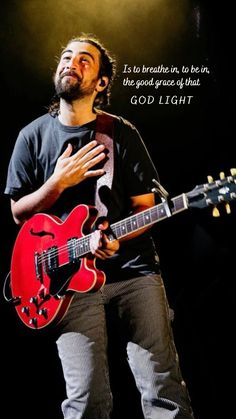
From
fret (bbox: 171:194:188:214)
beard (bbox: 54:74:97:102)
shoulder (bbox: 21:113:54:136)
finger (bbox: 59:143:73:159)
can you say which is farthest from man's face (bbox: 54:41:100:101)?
fret (bbox: 171:194:188:214)

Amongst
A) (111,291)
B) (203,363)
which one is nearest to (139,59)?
(111,291)

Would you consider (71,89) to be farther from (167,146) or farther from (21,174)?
(167,146)

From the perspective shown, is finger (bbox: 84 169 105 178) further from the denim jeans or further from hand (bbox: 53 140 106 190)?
the denim jeans

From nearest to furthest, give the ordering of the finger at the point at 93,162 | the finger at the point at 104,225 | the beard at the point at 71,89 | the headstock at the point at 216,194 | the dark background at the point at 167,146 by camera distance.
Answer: the headstock at the point at 216,194
the finger at the point at 104,225
the finger at the point at 93,162
the beard at the point at 71,89
the dark background at the point at 167,146

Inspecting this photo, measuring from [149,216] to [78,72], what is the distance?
1000 mm

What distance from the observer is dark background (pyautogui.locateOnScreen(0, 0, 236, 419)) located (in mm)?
3164

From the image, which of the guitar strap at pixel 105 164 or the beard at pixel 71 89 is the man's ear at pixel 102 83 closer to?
the beard at pixel 71 89

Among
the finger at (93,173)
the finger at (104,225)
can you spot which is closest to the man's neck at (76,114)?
the finger at (93,173)

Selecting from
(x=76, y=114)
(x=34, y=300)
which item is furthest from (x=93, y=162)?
(x=34, y=300)

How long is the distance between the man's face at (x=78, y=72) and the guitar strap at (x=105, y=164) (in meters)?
0.21

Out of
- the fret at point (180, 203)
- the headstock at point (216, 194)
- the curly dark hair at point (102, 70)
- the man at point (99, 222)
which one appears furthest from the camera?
the curly dark hair at point (102, 70)

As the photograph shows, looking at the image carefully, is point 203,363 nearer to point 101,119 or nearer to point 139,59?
point 101,119

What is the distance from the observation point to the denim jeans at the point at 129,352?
2.10 meters

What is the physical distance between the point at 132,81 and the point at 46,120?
93cm
